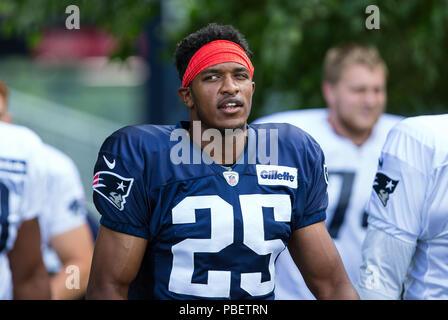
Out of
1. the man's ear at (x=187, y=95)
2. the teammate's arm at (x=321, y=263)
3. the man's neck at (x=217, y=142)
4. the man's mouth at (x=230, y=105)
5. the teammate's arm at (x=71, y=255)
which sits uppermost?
the man's ear at (x=187, y=95)

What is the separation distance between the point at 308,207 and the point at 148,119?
21.4 ft

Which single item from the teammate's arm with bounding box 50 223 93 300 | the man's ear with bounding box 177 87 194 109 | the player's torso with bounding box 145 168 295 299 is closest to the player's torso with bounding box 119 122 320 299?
the player's torso with bounding box 145 168 295 299

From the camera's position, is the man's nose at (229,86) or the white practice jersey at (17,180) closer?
the man's nose at (229,86)

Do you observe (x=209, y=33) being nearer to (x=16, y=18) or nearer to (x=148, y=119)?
(x=16, y=18)

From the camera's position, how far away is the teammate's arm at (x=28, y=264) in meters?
3.42

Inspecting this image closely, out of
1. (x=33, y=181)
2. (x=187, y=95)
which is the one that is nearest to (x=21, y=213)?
(x=33, y=181)

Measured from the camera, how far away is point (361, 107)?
4.44 m

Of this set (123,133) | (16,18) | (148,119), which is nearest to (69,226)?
(16,18)

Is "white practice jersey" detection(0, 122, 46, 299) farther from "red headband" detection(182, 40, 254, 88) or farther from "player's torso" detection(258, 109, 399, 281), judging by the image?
"player's torso" detection(258, 109, 399, 281)

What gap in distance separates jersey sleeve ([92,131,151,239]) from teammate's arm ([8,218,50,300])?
94 cm

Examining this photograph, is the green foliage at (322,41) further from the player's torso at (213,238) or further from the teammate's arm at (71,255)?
the player's torso at (213,238)

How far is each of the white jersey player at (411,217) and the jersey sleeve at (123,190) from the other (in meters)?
1.00

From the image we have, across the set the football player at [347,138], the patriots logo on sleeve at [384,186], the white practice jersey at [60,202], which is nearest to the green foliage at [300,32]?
the football player at [347,138]

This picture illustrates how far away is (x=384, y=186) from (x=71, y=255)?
240 cm
